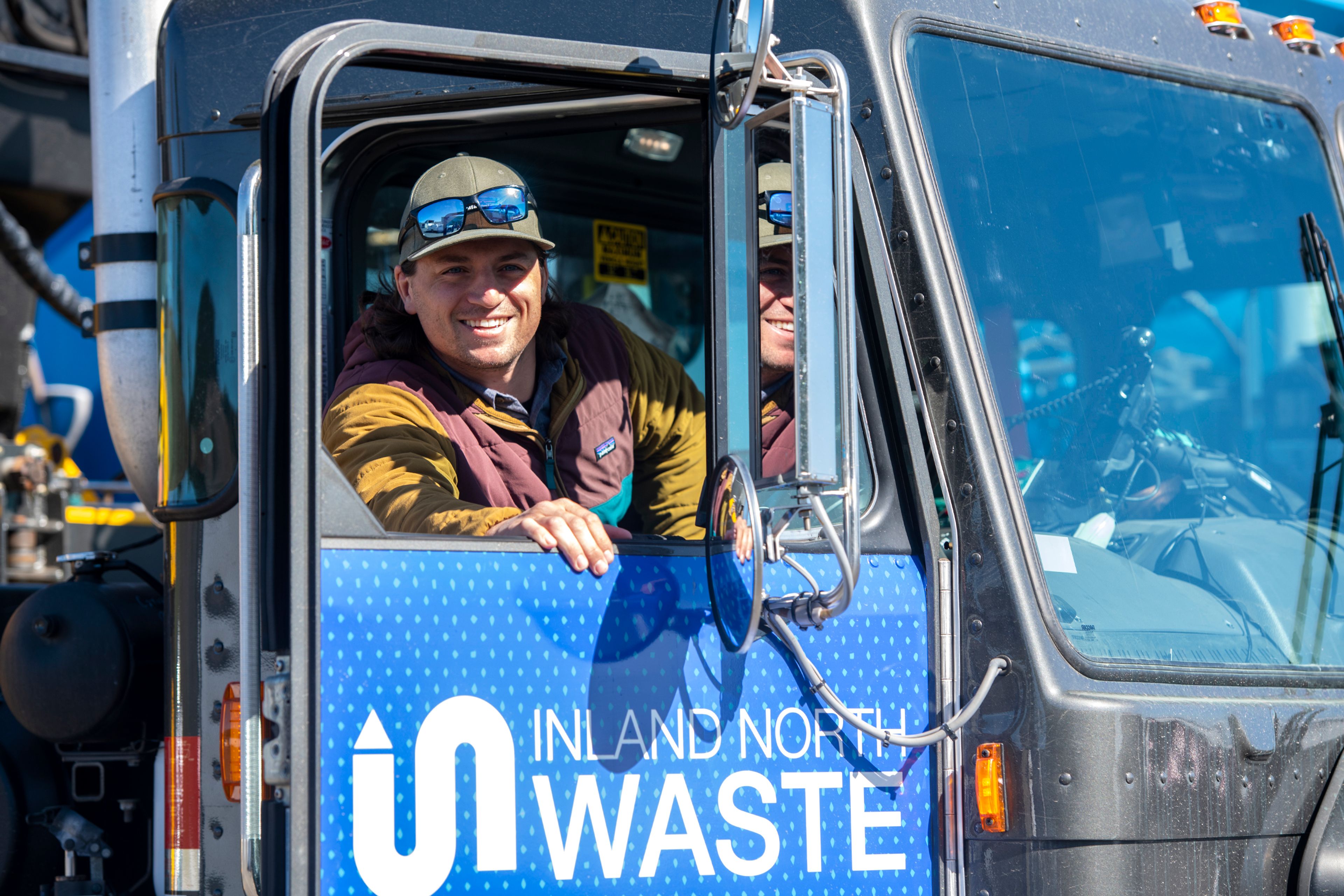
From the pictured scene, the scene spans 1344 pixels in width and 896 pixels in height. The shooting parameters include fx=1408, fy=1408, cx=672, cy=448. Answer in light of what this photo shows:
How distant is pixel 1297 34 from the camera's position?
9.72 ft

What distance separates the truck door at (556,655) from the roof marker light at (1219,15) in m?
1.01

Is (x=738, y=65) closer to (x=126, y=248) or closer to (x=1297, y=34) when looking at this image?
(x=126, y=248)

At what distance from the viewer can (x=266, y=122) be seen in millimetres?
1771

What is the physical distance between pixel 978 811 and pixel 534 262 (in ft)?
3.86

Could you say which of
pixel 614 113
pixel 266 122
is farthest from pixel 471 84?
pixel 266 122

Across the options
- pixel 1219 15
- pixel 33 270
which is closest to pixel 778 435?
pixel 1219 15

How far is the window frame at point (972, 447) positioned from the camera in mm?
2094

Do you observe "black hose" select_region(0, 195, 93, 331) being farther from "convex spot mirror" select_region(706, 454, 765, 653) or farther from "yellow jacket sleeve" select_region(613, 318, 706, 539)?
"convex spot mirror" select_region(706, 454, 765, 653)

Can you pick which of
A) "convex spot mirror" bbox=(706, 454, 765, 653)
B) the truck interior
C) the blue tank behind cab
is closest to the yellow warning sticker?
the truck interior

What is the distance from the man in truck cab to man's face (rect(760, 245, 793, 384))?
31 centimetres

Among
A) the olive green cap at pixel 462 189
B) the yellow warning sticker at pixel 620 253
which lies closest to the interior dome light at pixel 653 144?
the yellow warning sticker at pixel 620 253

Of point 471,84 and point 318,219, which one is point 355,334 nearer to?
point 471,84

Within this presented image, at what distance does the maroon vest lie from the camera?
233 cm

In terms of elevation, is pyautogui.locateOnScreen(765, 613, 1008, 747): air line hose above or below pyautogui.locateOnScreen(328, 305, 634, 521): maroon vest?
below
